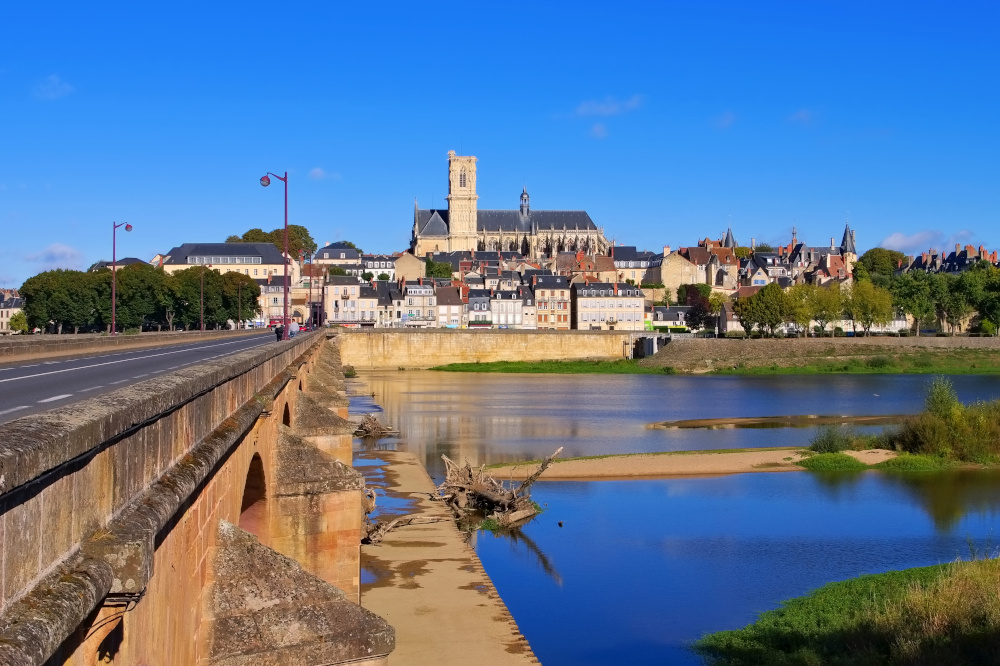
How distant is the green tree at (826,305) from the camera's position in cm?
10788

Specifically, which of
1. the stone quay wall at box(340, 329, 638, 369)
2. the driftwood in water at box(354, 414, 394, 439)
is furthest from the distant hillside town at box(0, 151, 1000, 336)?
the driftwood in water at box(354, 414, 394, 439)

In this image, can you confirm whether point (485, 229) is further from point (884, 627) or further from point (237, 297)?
point (884, 627)

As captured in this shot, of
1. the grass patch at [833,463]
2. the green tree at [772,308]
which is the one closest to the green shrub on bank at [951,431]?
the grass patch at [833,463]

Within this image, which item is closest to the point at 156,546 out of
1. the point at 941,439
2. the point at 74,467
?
the point at 74,467

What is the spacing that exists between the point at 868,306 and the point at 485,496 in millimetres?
89264

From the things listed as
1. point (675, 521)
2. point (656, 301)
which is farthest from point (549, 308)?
point (675, 521)

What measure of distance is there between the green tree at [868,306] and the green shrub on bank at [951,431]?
7280cm

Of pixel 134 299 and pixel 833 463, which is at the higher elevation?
pixel 134 299

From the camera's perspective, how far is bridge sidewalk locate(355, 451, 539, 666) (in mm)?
15750

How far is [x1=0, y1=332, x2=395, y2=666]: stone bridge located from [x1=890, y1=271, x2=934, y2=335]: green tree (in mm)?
108407

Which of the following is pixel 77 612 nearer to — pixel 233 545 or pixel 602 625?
pixel 233 545

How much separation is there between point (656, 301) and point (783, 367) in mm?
63102

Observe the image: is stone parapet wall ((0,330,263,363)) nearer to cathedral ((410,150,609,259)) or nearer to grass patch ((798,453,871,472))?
grass patch ((798,453,871,472))

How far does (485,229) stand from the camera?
652 feet
